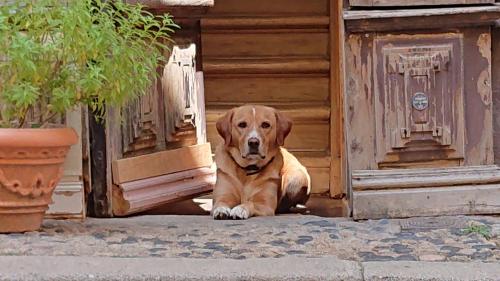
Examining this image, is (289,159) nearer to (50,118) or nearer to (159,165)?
(159,165)

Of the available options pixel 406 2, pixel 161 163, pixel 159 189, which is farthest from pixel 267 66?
pixel 406 2

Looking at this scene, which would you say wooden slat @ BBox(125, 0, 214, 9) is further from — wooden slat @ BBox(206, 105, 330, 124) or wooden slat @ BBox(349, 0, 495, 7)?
wooden slat @ BBox(206, 105, 330, 124)

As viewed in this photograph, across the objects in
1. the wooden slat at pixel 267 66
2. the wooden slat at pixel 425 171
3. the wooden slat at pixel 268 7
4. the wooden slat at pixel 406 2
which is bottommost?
the wooden slat at pixel 425 171

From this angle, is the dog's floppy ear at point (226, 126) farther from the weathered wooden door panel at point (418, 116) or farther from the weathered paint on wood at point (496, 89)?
the weathered paint on wood at point (496, 89)

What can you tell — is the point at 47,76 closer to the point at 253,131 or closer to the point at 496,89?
the point at 253,131

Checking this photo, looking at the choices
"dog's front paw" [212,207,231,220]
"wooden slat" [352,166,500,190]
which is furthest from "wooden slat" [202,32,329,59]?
"wooden slat" [352,166,500,190]

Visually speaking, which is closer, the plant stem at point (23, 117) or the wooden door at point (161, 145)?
the plant stem at point (23, 117)

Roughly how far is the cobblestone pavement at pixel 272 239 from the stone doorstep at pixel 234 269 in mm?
166

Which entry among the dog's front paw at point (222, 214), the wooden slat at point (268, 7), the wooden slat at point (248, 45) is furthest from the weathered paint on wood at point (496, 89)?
the wooden slat at point (248, 45)

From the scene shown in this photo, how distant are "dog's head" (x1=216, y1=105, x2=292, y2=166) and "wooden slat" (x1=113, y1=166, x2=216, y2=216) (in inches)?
14.4

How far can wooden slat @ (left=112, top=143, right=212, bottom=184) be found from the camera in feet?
16.5

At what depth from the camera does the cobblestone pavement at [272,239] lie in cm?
374

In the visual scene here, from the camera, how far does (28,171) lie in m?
4.09

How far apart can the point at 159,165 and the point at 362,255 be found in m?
1.93
